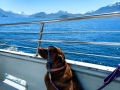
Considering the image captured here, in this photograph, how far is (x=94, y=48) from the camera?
12.0 m

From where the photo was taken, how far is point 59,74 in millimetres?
1701

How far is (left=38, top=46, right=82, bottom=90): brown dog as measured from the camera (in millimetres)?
1683

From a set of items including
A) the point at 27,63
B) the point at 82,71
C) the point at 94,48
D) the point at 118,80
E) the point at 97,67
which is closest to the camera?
the point at 118,80

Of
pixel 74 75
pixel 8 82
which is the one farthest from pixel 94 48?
pixel 74 75

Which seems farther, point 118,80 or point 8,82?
point 8,82

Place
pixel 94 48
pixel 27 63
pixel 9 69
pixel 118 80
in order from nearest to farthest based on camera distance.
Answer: pixel 118 80 → pixel 27 63 → pixel 9 69 → pixel 94 48

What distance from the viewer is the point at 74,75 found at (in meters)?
1.76

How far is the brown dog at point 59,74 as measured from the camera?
66.2 inches

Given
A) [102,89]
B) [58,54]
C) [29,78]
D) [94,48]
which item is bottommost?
[94,48]

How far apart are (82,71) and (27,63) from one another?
0.88 m

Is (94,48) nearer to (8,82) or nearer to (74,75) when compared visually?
(8,82)

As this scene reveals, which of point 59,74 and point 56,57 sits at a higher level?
point 56,57

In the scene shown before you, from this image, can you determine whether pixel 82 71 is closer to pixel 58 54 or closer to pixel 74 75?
pixel 74 75

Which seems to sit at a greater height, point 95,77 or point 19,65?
point 95,77
